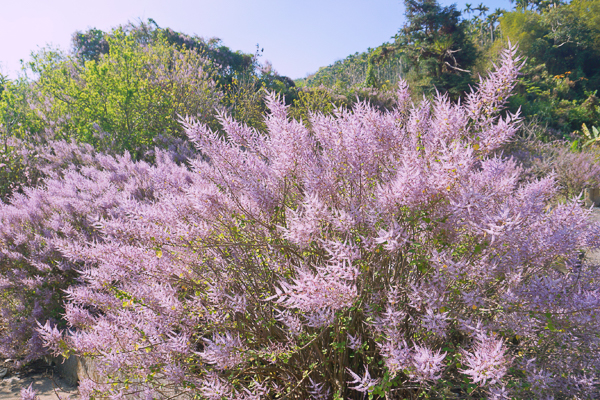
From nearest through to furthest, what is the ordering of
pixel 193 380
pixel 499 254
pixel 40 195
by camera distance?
pixel 499 254 < pixel 193 380 < pixel 40 195

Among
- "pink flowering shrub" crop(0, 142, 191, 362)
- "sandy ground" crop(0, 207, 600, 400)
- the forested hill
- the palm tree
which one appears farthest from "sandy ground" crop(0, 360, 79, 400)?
the palm tree

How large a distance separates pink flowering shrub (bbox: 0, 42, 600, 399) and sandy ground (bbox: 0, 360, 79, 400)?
6.35ft

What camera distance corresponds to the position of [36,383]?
14.7ft

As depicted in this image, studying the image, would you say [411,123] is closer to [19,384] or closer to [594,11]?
[19,384]

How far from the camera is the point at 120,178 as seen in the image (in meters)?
5.89

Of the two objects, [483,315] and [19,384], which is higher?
[483,315]

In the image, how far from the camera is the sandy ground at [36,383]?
415 cm

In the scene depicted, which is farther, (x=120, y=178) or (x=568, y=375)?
(x=120, y=178)

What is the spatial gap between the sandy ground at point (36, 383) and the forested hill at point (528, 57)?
58.4 ft

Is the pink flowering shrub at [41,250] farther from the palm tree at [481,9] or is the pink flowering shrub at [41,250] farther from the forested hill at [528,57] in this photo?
the palm tree at [481,9]

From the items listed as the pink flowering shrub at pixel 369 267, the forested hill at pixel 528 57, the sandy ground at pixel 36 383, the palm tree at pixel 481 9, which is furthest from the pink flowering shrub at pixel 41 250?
the palm tree at pixel 481 9

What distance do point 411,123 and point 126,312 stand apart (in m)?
2.40

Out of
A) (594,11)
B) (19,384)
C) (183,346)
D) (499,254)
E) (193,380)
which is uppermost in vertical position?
(594,11)

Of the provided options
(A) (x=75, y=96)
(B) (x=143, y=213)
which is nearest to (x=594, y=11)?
(A) (x=75, y=96)
